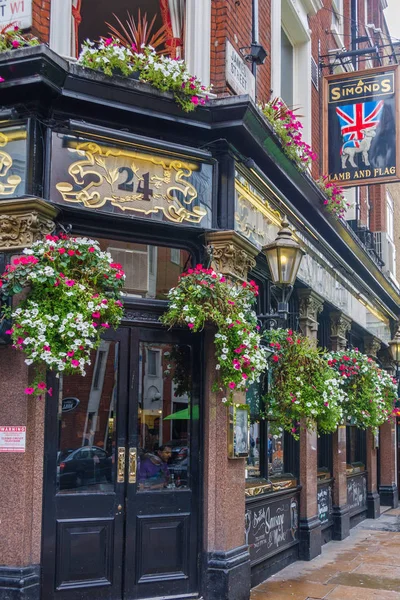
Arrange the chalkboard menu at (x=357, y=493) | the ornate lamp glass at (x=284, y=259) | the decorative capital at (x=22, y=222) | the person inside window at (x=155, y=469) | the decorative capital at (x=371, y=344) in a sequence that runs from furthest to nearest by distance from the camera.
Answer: the decorative capital at (x=371, y=344), the chalkboard menu at (x=357, y=493), the ornate lamp glass at (x=284, y=259), the person inside window at (x=155, y=469), the decorative capital at (x=22, y=222)

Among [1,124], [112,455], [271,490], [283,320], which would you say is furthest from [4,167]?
[271,490]

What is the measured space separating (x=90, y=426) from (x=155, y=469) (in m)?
0.93

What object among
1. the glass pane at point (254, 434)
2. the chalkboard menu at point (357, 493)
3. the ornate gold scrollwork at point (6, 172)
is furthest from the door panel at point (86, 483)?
the chalkboard menu at point (357, 493)

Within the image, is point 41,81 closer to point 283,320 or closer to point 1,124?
point 1,124

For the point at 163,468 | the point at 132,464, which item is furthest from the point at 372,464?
the point at 132,464

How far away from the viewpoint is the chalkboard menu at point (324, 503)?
12477 millimetres

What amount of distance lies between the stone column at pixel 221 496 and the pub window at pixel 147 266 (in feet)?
1.54

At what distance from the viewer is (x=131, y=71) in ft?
24.8

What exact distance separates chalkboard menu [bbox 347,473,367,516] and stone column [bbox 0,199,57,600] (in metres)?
9.29

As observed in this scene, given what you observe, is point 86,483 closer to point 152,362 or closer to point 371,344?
point 152,362

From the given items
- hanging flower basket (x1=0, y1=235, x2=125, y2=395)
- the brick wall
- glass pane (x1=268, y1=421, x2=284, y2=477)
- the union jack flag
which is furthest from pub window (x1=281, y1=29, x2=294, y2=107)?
hanging flower basket (x1=0, y1=235, x2=125, y2=395)

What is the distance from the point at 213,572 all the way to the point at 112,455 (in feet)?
5.52

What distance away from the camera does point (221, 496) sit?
7.85 m

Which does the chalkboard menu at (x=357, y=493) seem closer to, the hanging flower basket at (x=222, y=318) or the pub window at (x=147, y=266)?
the hanging flower basket at (x=222, y=318)
